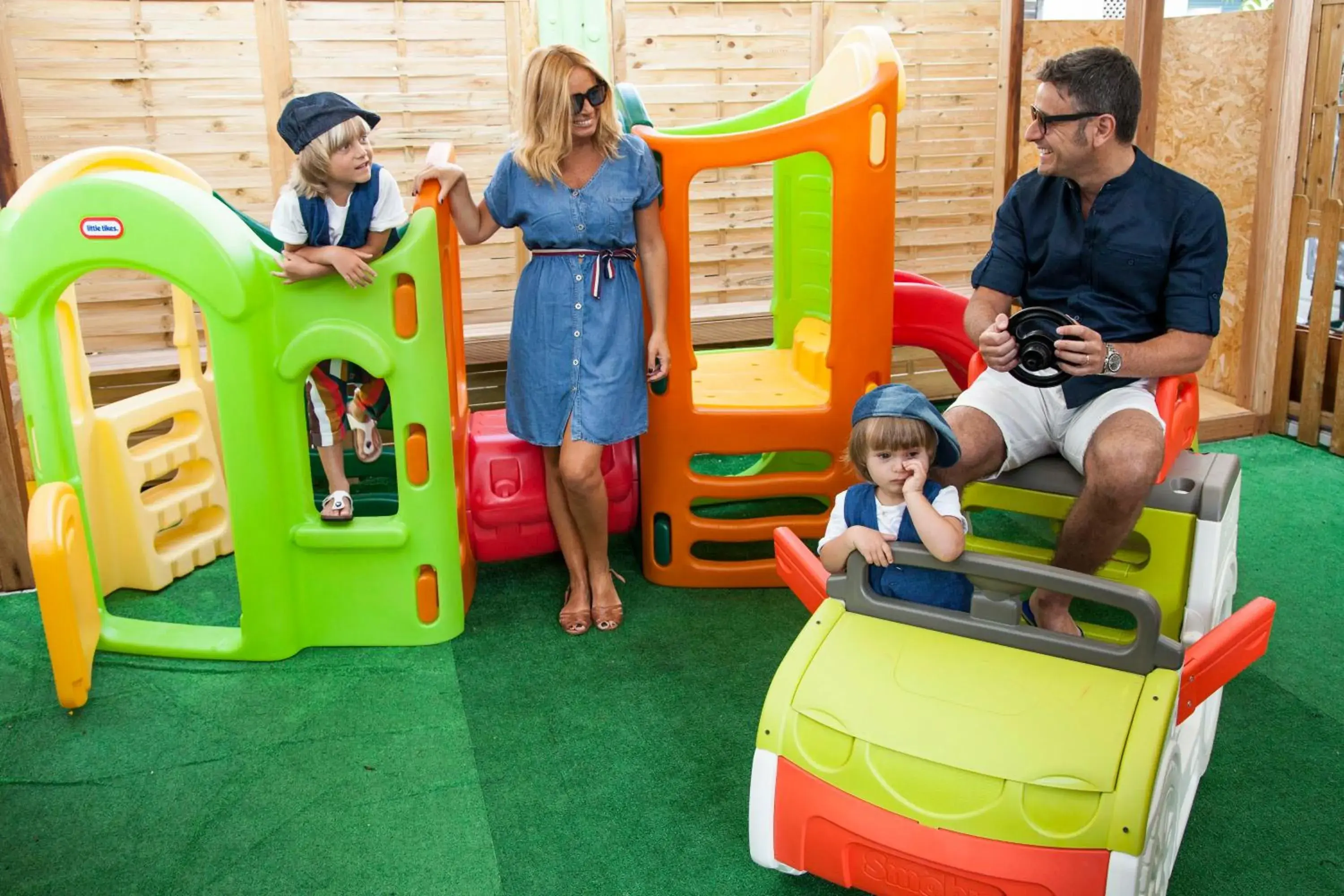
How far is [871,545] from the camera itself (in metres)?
2.08

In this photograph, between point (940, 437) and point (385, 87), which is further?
point (385, 87)

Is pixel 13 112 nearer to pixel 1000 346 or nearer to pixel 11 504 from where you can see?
pixel 11 504

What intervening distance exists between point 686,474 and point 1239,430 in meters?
2.54

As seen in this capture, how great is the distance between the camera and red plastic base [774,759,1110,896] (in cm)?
176

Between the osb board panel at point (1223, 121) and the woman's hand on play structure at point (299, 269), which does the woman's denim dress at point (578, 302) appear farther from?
the osb board panel at point (1223, 121)

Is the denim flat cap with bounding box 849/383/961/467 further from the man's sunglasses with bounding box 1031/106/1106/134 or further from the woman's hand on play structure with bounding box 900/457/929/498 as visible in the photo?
the man's sunglasses with bounding box 1031/106/1106/134

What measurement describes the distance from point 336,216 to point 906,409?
155cm

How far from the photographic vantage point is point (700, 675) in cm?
287

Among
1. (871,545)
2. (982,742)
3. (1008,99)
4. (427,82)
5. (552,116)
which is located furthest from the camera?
(1008,99)

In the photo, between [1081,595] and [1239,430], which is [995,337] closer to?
[1081,595]

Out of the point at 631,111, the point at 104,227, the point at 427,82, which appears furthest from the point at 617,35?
the point at 104,227

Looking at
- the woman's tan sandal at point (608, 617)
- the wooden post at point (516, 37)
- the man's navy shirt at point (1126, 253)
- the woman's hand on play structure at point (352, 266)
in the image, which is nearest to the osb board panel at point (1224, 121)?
the man's navy shirt at point (1126, 253)

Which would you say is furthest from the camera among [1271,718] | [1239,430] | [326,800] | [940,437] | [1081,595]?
[1239,430]

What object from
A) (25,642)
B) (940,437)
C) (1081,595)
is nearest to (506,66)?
(25,642)
